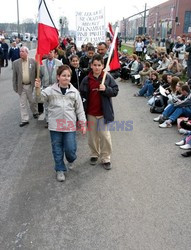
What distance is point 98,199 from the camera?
3.63 meters

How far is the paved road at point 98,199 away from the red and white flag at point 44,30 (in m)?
1.93

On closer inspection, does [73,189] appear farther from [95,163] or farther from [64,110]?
[64,110]

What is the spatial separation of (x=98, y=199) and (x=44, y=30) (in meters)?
2.95

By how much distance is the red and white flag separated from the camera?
4566 mm

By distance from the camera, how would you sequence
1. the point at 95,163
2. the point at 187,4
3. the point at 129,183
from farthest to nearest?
the point at 187,4 → the point at 95,163 → the point at 129,183

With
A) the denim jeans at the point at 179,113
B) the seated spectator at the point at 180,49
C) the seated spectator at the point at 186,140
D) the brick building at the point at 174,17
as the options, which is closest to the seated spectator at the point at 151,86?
the denim jeans at the point at 179,113

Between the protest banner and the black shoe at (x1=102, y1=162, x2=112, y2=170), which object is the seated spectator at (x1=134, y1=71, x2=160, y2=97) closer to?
the protest banner

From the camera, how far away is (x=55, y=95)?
3.80 meters

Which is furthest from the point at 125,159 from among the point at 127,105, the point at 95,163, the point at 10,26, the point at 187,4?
the point at 10,26

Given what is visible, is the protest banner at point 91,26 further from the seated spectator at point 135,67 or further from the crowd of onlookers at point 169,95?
the seated spectator at point 135,67

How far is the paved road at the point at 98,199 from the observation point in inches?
115

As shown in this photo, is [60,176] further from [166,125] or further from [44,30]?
[166,125]

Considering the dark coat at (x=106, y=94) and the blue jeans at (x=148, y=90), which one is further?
the blue jeans at (x=148, y=90)

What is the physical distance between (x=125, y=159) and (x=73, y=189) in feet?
4.32
